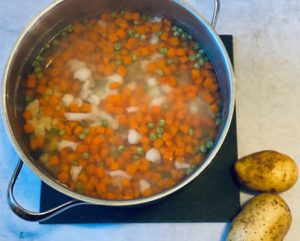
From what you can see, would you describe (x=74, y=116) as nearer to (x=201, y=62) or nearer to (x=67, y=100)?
(x=67, y=100)

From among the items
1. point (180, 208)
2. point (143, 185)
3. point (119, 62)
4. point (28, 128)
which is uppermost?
point (119, 62)

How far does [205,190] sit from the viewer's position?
1236mm

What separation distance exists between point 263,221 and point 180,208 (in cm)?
23

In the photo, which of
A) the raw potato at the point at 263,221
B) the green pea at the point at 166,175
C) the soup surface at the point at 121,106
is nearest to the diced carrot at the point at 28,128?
the soup surface at the point at 121,106

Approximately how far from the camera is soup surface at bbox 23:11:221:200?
115 centimetres

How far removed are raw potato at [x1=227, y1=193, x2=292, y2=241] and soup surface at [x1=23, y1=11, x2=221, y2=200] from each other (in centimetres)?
19

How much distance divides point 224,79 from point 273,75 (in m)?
0.28

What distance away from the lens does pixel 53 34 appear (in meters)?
1.25

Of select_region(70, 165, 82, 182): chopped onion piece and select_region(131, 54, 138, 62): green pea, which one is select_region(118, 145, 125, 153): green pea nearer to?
select_region(70, 165, 82, 182): chopped onion piece

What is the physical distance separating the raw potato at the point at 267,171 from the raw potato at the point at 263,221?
0.03 metres

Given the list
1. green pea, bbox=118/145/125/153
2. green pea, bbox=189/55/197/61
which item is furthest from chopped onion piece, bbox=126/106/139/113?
green pea, bbox=189/55/197/61

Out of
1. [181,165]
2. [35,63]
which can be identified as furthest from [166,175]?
[35,63]

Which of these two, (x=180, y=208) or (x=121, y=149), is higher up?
(x=121, y=149)

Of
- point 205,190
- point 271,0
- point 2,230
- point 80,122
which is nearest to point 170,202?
point 205,190
